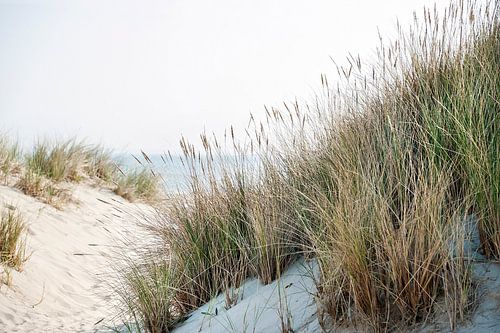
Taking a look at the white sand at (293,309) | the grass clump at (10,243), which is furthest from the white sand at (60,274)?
the white sand at (293,309)

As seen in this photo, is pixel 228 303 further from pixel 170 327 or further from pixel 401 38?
pixel 401 38

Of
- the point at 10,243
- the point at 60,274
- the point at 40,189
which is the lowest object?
the point at 60,274

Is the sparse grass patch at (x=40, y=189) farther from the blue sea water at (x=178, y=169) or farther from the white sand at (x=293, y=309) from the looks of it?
the white sand at (x=293, y=309)

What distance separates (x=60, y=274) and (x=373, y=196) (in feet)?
15.0

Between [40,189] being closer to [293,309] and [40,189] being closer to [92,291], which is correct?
[92,291]

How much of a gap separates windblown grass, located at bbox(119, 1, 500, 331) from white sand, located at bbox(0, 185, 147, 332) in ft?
2.47

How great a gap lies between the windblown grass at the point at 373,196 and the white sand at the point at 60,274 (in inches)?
29.7

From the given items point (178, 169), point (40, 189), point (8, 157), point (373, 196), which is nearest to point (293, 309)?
point (373, 196)

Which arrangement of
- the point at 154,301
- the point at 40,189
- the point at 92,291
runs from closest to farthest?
1. the point at 154,301
2. the point at 92,291
3. the point at 40,189

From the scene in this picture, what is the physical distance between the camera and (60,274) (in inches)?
235

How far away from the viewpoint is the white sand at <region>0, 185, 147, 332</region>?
4668 millimetres

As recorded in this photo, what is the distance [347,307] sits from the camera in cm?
228

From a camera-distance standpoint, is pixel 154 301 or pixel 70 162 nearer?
pixel 154 301

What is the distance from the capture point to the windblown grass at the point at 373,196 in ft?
6.94
